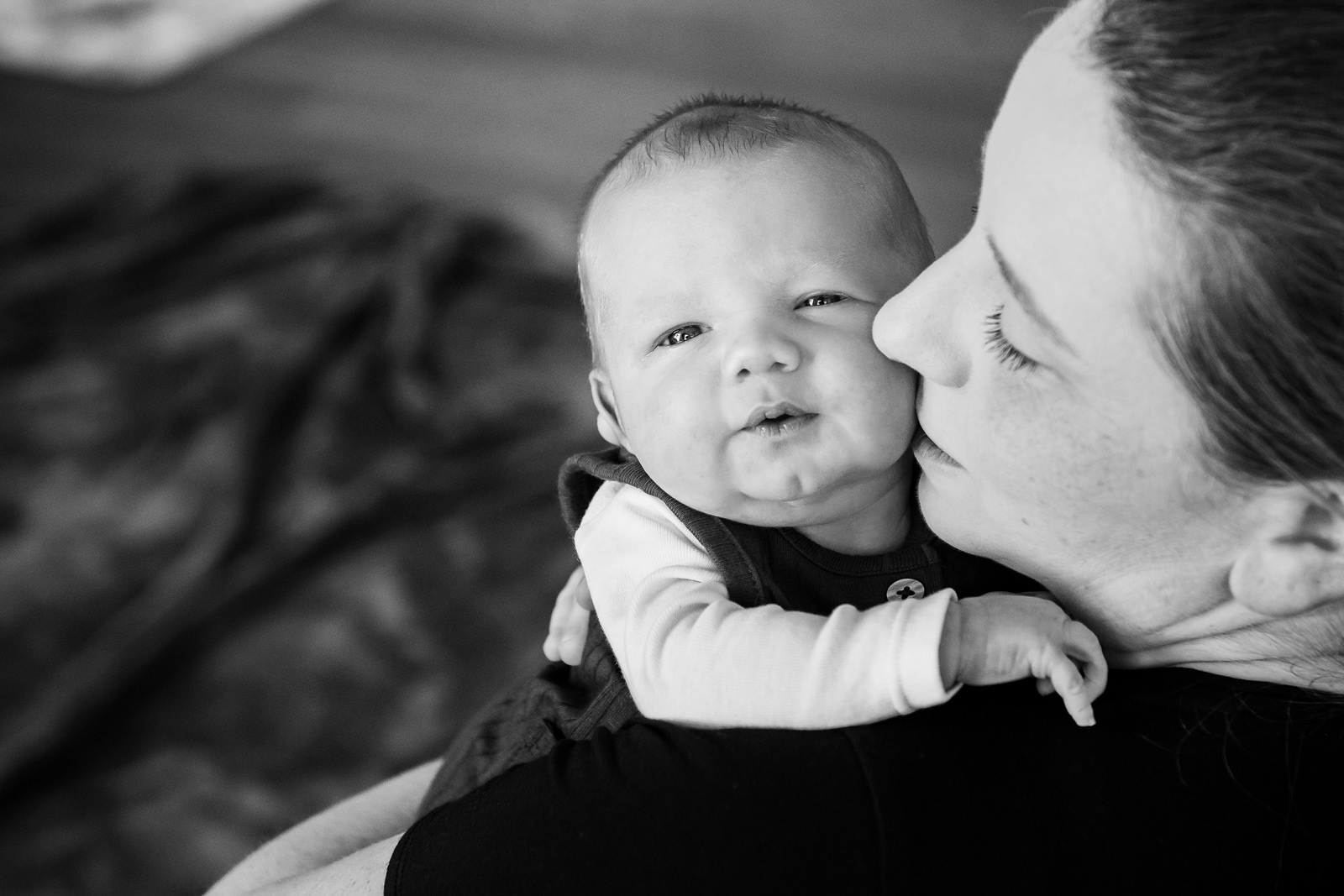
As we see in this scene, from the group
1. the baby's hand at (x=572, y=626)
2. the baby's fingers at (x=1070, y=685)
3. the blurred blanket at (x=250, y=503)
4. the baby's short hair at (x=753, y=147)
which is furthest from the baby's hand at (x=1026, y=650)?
the blurred blanket at (x=250, y=503)

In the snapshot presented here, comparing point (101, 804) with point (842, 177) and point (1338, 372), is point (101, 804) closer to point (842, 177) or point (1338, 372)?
point (842, 177)

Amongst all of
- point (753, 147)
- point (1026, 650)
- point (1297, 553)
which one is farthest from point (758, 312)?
point (1297, 553)

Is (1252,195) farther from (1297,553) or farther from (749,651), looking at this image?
(749,651)

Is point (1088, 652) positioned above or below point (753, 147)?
below

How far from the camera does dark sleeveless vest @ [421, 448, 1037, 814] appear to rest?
1.20 meters

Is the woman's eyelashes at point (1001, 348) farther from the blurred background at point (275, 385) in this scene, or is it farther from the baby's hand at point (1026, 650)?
the blurred background at point (275, 385)

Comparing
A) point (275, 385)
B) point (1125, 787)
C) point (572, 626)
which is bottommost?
point (275, 385)

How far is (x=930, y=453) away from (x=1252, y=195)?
40 cm

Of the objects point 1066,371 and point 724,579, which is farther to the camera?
point 724,579

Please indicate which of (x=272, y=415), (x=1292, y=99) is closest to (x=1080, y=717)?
(x=1292, y=99)

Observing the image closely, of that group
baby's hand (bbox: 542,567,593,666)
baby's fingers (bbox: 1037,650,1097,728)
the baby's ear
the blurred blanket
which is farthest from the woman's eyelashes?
the blurred blanket

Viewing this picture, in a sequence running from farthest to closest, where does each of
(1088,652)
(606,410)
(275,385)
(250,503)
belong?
(275,385) → (250,503) → (606,410) → (1088,652)

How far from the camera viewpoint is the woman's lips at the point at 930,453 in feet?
3.77

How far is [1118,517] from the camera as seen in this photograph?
40.1 inches
